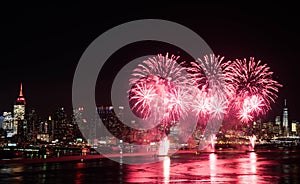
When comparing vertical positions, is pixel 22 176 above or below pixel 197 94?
below

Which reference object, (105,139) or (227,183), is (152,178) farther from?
(105,139)

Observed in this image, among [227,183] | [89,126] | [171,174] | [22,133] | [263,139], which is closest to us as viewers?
[227,183]

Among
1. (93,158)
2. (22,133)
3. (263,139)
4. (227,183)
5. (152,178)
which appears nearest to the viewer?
(227,183)

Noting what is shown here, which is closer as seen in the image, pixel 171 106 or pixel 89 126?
pixel 171 106

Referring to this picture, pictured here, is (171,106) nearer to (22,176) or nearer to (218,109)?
(218,109)

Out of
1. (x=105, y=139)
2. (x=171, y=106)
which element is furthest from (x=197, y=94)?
(x=105, y=139)

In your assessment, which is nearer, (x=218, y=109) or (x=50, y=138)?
(x=218, y=109)

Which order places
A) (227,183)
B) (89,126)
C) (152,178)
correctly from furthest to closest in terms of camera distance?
(89,126)
(152,178)
(227,183)

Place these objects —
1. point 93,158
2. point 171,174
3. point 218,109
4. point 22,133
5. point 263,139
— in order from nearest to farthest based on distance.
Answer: point 171,174 < point 93,158 < point 218,109 < point 22,133 < point 263,139

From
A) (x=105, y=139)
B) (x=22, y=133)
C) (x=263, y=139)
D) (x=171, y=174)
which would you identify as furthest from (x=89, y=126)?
(x=171, y=174)
